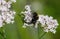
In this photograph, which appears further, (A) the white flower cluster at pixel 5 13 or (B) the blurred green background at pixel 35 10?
(B) the blurred green background at pixel 35 10

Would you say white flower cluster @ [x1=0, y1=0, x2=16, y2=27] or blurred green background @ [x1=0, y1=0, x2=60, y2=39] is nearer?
white flower cluster @ [x1=0, y1=0, x2=16, y2=27]

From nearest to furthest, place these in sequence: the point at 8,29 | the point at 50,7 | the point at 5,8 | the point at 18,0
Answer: the point at 5,8, the point at 8,29, the point at 18,0, the point at 50,7

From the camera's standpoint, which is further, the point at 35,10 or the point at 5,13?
the point at 35,10

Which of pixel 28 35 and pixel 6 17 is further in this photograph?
pixel 28 35

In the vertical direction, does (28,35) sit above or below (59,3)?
below

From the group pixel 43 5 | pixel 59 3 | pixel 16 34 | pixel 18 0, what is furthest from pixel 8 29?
pixel 59 3

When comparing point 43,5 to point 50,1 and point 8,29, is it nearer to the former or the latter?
point 50,1

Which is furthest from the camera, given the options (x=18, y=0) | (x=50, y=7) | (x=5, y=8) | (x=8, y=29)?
(x=50, y=7)
